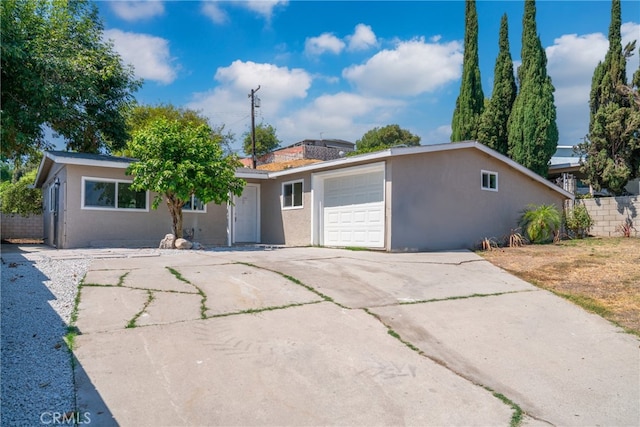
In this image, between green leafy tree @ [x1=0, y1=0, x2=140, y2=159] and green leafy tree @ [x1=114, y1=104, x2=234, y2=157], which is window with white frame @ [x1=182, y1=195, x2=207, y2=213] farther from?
green leafy tree @ [x1=114, y1=104, x2=234, y2=157]

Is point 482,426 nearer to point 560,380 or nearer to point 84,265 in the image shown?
point 560,380

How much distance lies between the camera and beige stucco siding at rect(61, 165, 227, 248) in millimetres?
12469

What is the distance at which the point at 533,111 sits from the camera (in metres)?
20.0

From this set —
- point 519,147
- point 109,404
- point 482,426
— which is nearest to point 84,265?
point 109,404

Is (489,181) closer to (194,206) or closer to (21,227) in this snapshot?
(194,206)

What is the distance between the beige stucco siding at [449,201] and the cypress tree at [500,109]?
24.4ft

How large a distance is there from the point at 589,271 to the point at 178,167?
9823mm

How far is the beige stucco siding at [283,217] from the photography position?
14.3 m

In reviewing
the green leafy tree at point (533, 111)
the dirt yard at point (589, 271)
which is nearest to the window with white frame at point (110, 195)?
the dirt yard at point (589, 271)

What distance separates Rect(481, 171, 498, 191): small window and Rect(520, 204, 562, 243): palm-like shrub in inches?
55.5

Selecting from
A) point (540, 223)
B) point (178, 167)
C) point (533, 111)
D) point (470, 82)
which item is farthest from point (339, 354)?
point (470, 82)

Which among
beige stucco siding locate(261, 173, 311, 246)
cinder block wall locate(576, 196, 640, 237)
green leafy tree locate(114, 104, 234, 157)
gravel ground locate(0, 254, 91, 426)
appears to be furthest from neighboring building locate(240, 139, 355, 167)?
gravel ground locate(0, 254, 91, 426)

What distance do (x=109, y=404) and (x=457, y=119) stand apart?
23.4m

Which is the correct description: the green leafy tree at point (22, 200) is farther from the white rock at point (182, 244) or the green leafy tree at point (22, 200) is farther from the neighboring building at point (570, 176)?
the neighboring building at point (570, 176)
